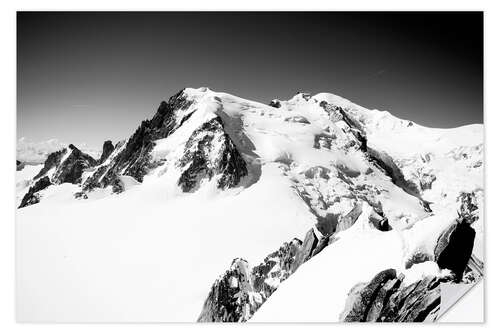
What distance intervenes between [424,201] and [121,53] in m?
21.7

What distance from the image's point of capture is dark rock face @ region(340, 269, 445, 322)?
7086 millimetres

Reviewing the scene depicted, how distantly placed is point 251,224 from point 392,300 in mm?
13517

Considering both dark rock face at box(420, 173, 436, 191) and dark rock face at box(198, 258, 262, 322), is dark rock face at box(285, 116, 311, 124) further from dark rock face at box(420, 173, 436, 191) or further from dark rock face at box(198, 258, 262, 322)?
dark rock face at box(198, 258, 262, 322)

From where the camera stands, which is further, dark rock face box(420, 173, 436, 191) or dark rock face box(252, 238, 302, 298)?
dark rock face box(420, 173, 436, 191)

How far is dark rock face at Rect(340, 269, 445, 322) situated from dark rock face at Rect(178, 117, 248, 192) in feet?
70.9

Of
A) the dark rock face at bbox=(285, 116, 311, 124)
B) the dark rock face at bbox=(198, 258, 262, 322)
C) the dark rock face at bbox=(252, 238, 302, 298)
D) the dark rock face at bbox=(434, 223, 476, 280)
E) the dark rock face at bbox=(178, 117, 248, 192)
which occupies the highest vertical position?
the dark rock face at bbox=(285, 116, 311, 124)

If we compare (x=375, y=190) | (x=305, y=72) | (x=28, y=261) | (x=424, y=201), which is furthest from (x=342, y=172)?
(x=28, y=261)

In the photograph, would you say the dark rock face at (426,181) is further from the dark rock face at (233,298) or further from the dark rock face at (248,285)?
the dark rock face at (233,298)

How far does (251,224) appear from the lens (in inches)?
811

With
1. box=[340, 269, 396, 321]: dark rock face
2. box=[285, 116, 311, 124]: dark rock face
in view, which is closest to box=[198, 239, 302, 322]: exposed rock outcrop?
box=[340, 269, 396, 321]: dark rock face

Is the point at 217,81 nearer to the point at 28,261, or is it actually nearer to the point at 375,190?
the point at 28,261

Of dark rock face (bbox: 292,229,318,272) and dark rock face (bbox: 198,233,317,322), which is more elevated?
dark rock face (bbox: 292,229,318,272)

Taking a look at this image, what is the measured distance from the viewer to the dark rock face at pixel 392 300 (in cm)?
709

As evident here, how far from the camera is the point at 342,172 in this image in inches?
1182
